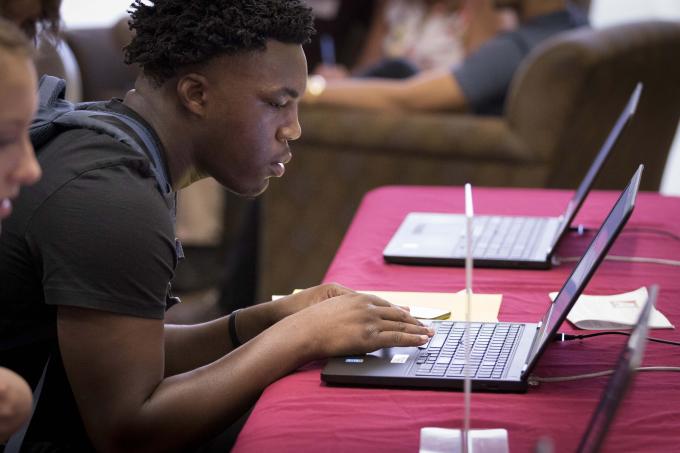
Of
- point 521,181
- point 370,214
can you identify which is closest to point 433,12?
point 521,181

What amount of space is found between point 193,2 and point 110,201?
31 cm

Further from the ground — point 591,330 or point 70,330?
point 70,330

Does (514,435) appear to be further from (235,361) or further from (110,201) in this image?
(110,201)

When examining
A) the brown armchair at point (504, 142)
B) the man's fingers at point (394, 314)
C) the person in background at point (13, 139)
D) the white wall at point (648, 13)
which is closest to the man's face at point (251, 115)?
the man's fingers at point (394, 314)

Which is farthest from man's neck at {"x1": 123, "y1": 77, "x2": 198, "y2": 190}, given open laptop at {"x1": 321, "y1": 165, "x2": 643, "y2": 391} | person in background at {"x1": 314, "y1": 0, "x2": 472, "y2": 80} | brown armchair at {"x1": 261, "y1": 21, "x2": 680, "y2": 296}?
person in background at {"x1": 314, "y1": 0, "x2": 472, "y2": 80}

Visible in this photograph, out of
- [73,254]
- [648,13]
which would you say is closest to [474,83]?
[648,13]

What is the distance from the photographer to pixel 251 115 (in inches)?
55.1

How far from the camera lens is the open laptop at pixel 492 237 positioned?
183 cm

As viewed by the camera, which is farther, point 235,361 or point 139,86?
point 139,86

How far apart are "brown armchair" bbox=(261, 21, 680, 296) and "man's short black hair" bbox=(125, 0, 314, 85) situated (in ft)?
6.14

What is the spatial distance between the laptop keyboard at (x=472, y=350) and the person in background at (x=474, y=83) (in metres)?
2.05

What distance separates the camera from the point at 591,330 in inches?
57.9

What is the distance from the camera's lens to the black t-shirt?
1205 mm

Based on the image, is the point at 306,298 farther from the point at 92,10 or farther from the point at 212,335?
the point at 92,10
